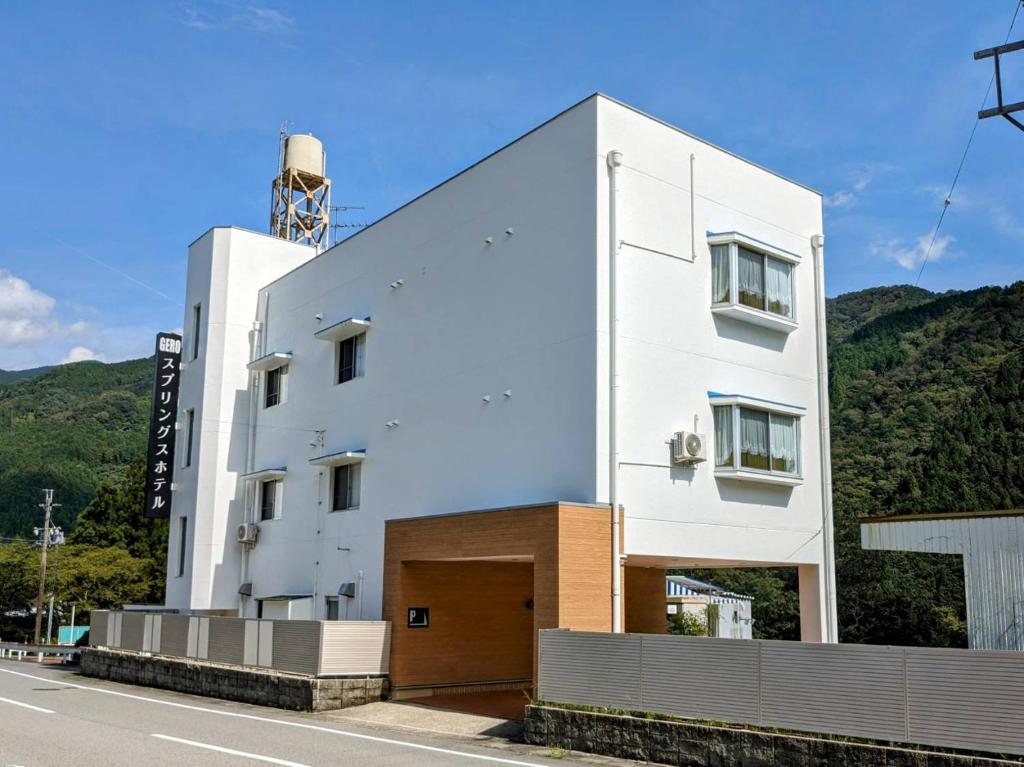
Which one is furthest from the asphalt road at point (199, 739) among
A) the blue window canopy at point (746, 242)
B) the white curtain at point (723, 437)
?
the blue window canopy at point (746, 242)

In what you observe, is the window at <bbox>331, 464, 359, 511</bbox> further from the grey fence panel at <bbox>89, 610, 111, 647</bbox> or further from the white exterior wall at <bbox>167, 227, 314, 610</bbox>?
the grey fence panel at <bbox>89, 610, 111, 647</bbox>

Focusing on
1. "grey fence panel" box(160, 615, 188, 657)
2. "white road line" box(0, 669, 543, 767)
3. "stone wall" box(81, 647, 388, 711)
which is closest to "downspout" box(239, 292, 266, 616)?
"grey fence panel" box(160, 615, 188, 657)

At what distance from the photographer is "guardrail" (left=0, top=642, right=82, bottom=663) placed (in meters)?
32.2

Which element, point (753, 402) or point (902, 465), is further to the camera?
point (902, 465)

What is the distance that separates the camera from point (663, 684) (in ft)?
38.9

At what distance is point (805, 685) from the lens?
10.6 meters

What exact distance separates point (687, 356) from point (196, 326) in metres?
15.7

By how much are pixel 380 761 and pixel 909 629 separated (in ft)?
129

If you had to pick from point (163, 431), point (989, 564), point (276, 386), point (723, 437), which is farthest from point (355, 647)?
point (163, 431)

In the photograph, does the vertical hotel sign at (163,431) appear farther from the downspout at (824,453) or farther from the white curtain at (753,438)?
the downspout at (824,453)

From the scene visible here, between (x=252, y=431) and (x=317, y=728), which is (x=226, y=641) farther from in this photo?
(x=252, y=431)

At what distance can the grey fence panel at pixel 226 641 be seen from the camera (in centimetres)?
1895

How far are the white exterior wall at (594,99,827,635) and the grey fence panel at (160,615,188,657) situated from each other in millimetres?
10058

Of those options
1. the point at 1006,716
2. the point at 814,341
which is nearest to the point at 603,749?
the point at 1006,716
